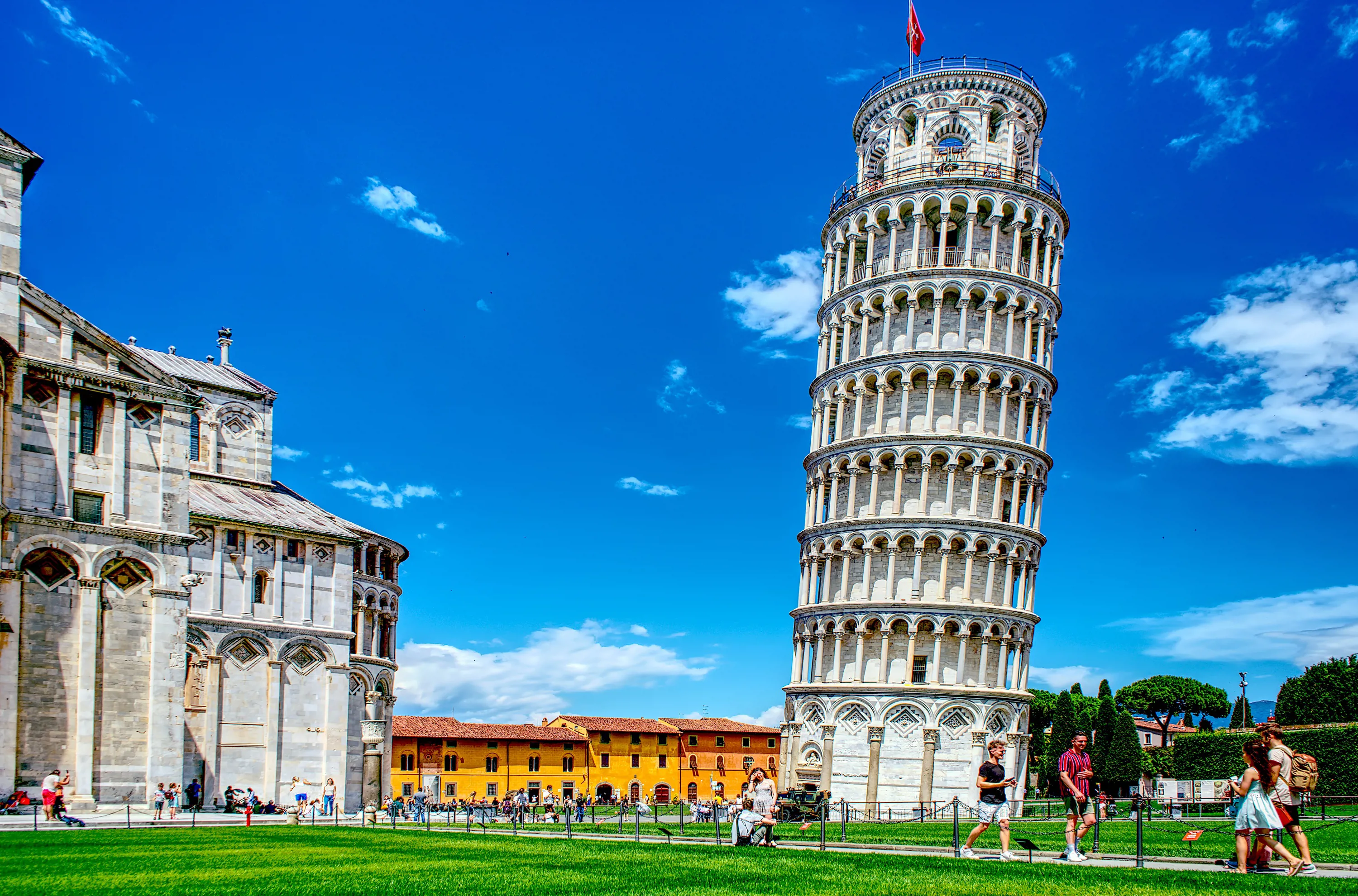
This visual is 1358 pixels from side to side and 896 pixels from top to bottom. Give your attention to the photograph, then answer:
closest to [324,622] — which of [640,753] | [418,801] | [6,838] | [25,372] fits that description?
[418,801]

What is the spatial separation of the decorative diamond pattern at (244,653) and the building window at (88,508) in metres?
13.3

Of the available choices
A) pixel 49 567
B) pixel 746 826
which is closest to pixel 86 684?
pixel 49 567

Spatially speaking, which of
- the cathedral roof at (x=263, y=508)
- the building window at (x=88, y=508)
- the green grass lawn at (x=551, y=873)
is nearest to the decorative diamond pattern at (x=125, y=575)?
the building window at (x=88, y=508)

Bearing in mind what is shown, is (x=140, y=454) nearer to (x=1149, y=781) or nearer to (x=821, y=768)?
(x=821, y=768)

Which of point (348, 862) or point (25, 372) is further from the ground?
point (25, 372)

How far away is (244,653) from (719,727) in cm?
5984

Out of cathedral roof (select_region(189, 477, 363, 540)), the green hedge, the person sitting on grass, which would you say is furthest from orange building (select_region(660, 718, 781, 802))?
the person sitting on grass

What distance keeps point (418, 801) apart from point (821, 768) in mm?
18137

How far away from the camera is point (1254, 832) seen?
14078mm

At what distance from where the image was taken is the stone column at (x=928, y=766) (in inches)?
1986

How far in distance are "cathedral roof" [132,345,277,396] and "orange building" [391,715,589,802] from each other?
33.8m

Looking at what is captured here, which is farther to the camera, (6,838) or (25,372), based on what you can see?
(25,372)

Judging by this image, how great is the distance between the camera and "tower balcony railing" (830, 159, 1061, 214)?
186 ft

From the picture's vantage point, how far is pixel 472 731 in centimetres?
8900
